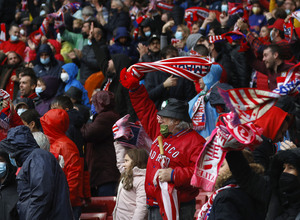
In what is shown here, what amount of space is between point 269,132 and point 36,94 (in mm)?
5388

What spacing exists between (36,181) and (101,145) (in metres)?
2.79

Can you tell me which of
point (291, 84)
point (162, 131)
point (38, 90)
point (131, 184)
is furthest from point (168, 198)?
point (38, 90)

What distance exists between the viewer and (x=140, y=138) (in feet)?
23.5

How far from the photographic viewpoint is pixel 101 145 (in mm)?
8242

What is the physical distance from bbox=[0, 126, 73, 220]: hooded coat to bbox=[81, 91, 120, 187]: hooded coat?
2.31m

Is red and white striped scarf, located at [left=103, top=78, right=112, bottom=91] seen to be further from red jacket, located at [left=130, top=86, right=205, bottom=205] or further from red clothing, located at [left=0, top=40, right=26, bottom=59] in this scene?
red clothing, located at [left=0, top=40, right=26, bottom=59]

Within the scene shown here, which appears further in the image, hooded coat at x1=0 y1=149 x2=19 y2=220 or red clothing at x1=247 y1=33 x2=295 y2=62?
red clothing at x1=247 y1=33 x2=295 y2=62

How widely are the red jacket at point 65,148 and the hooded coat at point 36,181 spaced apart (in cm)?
116

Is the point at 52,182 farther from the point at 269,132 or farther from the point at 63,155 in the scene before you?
the point at 269,132

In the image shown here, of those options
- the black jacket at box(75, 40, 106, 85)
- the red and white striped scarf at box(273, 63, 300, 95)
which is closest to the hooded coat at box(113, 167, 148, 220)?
the red and white striped scarf at box(273, 63, 300, 95)

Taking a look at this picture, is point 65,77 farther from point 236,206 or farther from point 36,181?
point 236,206

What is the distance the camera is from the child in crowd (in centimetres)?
675

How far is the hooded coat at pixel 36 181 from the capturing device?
5.48 metres

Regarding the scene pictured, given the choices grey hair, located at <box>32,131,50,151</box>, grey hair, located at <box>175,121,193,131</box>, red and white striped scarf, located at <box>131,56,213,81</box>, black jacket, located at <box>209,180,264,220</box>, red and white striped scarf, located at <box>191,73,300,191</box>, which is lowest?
grey hair, located at <box>32,131,50,151</box>
